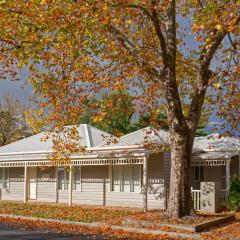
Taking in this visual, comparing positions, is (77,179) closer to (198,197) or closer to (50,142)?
(50,142)

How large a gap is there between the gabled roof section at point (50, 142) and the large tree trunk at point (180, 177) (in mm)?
8320

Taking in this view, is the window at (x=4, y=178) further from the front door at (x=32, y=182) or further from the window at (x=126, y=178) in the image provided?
the window at (x=126, y=178)

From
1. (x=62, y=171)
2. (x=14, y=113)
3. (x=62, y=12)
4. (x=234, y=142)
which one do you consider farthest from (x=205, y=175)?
(x=14, y=113)

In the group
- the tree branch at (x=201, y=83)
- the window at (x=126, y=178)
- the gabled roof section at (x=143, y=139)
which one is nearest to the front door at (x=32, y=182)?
the window at (x=126, y=178)

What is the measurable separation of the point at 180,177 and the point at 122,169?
28.7ft

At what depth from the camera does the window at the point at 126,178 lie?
85.1 feet

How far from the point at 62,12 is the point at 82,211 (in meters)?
11.1

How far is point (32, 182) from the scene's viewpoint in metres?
31.5

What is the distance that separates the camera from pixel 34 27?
14711 millimetres

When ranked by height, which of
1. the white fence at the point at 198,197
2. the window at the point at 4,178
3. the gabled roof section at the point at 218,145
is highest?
the gabled roof section at the point at 218,145

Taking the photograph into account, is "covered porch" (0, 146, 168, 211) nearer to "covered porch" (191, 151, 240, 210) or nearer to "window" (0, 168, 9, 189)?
"window" (0, 168, 9, 189)

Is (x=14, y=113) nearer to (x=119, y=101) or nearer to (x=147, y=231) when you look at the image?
(x=119, y=101)

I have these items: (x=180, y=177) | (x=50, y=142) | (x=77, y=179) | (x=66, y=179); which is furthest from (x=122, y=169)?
(x=180, y=177)

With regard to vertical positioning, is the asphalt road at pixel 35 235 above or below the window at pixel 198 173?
below
